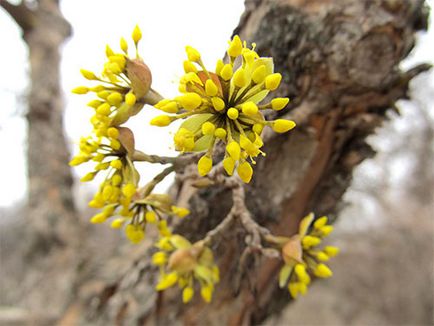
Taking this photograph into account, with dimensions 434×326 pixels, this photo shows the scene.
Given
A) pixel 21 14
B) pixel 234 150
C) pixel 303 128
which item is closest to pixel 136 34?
pixel 234 150

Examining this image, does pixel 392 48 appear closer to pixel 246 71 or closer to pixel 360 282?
pixel 246 71

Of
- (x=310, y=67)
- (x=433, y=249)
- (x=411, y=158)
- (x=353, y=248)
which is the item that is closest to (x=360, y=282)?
(x=353, y=248)

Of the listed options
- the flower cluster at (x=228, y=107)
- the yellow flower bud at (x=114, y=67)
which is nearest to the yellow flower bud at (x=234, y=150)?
the flower cluster at (x=228, y=107)

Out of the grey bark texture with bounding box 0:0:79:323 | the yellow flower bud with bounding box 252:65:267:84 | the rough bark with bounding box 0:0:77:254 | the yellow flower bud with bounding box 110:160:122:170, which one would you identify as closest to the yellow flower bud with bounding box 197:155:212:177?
the yellow flower bud with bounding box 252:65:267:84

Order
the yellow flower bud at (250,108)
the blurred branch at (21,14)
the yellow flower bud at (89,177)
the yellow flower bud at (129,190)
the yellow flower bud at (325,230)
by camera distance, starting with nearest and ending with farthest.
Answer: the yellow flower bud at (250,108) < the yellow flower bud at (129,190) < the yellow flower bud at (89,177) < the yellow flower bud at (325,230) < the blurred branch at (21,14)

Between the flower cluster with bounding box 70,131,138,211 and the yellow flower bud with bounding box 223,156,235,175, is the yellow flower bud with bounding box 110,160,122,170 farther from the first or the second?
the yellow flower bud with bounding box 223,156,235,175

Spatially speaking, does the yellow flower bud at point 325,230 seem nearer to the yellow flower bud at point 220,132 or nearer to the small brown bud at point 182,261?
the small brown bud at point 182,261
